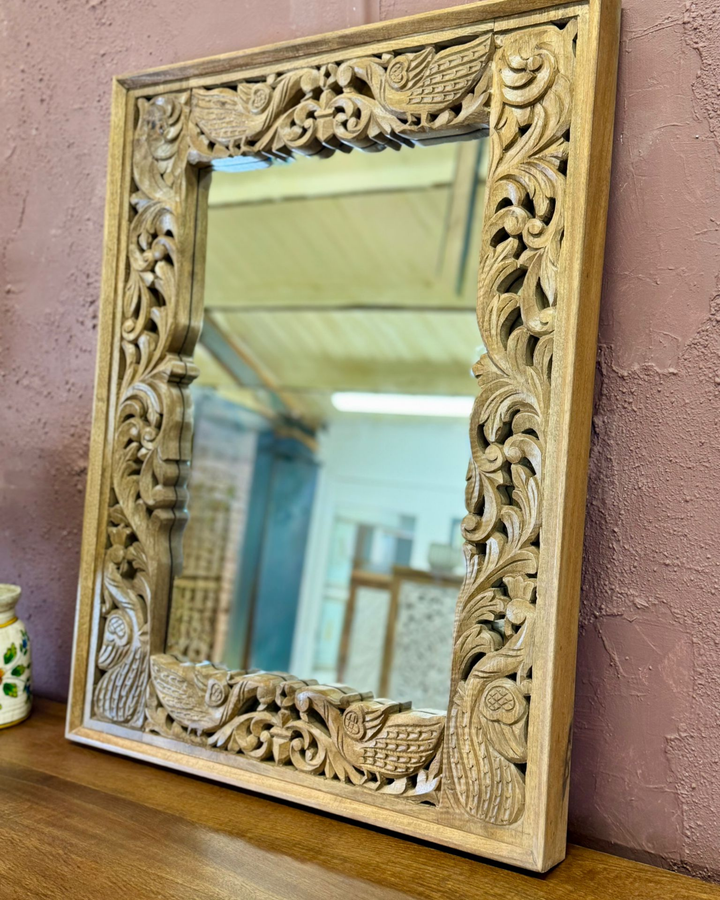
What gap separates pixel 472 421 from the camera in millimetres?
909

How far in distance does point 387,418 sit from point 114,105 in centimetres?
467

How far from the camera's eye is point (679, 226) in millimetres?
918

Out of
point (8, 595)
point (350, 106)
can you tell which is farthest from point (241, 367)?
point (350, 106)

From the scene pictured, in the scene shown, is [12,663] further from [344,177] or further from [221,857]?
[344,177]

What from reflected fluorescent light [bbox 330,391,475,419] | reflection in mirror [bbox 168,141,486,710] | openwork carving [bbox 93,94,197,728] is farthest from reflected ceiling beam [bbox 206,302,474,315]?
openwork carving [bbox 93,94,197,728]

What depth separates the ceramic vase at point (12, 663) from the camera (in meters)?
1.14

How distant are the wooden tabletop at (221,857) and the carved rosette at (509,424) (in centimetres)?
8

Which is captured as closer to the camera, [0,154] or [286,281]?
[0,154]

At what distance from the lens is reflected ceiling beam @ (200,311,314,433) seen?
200 inches

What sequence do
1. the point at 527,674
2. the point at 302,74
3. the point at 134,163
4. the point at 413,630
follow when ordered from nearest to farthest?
the point at 527,674 < the point at 302,74 < the point at 134,163 < the point at 413,630

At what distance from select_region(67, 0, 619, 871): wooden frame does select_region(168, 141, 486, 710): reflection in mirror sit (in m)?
1.79

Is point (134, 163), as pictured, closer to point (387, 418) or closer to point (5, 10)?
point (5, 10)

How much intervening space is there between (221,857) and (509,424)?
53 cm

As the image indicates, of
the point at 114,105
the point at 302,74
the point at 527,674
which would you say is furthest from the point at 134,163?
the point at 527,674
